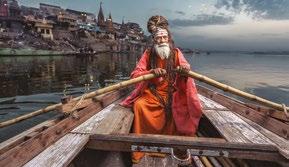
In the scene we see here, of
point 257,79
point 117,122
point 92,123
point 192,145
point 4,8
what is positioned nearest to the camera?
point 192,145

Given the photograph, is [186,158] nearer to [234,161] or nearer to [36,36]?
[234,161]

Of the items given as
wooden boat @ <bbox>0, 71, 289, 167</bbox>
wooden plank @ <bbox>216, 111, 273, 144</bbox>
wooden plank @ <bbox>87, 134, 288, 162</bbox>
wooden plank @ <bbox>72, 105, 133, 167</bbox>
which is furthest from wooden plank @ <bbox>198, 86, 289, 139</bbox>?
wooden plank @ <bbox>72, 105, 133, 167</bbox>

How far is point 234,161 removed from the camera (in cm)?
465

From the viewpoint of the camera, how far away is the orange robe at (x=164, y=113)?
4.84 m

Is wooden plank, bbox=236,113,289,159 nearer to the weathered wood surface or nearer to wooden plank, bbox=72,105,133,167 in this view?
the weathered wood surface

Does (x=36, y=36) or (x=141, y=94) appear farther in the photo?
(x=36, y=36)

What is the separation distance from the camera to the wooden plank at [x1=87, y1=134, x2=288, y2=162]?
10.2ft

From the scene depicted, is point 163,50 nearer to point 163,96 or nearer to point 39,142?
A: point 163,96

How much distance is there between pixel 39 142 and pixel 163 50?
3.18 metres

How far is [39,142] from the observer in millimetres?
2939

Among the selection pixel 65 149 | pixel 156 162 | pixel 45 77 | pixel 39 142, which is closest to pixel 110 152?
pixel 156 162

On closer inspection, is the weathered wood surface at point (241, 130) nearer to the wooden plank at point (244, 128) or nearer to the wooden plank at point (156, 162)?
the wooden plank at point (244, 128)

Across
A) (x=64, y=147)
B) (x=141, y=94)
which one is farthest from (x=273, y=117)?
(x=64, y=147)

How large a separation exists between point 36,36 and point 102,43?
74.4ft
